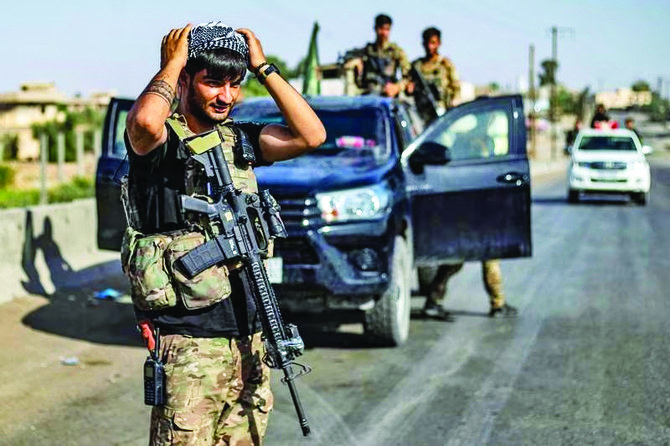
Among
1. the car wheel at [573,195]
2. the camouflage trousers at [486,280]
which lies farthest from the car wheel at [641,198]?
the camouflage trousers at [486,280]

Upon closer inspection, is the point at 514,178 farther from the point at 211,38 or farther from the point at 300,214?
the point at 211,38

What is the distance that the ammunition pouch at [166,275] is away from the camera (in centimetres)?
329

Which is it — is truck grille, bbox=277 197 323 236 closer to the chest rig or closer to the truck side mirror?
the truck side mirror

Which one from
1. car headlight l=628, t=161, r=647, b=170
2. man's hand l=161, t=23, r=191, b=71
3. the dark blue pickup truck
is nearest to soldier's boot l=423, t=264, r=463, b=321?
the dark blue pickup truck

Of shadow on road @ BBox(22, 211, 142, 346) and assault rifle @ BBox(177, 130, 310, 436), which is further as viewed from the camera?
shadow on road @ BBox(22, 211, 142, 346)

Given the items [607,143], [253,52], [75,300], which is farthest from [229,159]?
[607,143]

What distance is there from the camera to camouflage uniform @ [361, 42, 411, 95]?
1112 cm

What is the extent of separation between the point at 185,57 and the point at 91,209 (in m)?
8.33

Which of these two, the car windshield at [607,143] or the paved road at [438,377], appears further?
the car windshield at [607,143]

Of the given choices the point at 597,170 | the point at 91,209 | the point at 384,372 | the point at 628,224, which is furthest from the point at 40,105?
the point at 384,372

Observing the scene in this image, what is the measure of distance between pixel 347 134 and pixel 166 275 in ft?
17.9

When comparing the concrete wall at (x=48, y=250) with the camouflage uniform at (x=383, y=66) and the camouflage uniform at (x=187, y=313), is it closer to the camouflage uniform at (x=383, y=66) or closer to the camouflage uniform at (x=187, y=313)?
the camouflage uniform at (x=383, y=66)

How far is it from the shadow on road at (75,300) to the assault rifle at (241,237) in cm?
490

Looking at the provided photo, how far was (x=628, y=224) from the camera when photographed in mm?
19953
